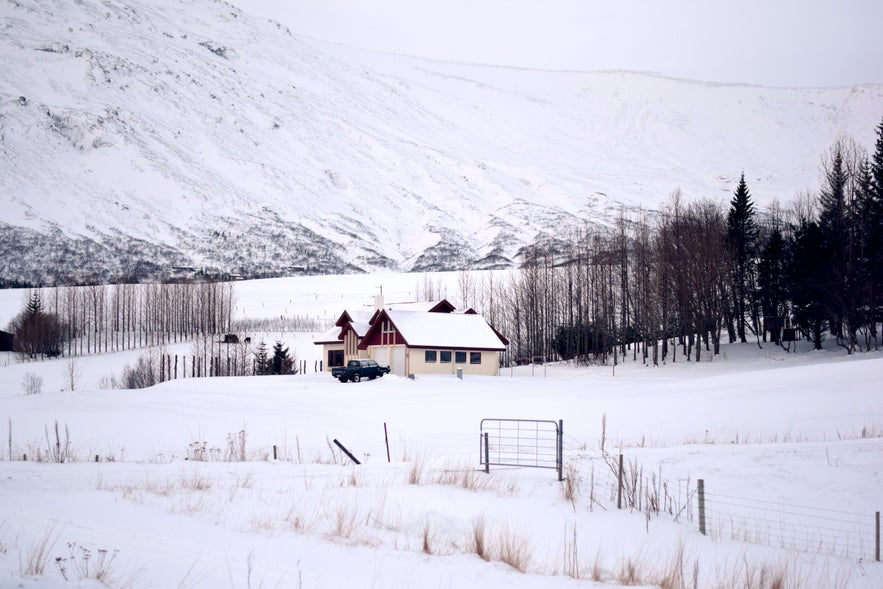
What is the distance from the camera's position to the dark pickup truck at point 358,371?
47.0 metres

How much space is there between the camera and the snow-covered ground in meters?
8.86

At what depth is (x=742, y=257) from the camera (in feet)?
189

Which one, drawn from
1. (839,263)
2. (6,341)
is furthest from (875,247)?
(6,341)


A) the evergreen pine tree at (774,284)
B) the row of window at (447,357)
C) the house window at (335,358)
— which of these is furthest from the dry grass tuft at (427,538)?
the house window at (335,358)

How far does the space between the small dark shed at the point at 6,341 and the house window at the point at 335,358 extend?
35.9 m

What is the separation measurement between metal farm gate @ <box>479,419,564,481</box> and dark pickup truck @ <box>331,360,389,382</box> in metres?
21.6

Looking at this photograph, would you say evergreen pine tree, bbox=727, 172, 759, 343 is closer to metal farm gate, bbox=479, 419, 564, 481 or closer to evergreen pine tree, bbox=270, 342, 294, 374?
evergreen pine tree, bbox=270, 342, 294, 374

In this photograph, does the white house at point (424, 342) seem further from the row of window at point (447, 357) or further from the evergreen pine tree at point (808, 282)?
the evergreen pine tree at point (808, 282)

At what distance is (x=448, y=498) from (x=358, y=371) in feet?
115

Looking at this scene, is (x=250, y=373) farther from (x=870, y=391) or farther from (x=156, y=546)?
(x=156, y=546)

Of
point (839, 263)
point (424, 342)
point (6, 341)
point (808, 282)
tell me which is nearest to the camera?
point (839, 263)

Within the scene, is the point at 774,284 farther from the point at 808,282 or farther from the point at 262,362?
the point at 262,362

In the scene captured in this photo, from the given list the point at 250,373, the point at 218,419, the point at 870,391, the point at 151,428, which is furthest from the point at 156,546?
the point at 250,373

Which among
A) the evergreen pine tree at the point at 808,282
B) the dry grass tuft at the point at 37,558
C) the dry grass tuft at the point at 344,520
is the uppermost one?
the evergreen pine tree at the point at 808,282
